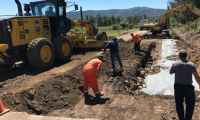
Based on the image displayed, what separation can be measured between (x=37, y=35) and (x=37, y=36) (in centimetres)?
4

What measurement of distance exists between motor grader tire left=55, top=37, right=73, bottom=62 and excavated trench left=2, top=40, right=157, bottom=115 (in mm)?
1458

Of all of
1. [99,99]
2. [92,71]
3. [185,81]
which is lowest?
[99,99]

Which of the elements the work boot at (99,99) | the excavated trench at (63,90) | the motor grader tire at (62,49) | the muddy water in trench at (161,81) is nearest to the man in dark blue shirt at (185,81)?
the work boot at (99,99)

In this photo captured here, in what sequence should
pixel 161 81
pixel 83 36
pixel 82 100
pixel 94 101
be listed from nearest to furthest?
1. pixel 94 101
2. pixel 82 100
3. pixel 161 81
4. pixel 83 36

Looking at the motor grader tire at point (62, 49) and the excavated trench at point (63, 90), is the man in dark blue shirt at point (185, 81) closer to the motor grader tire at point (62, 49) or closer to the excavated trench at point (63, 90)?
the excavated trench at point (63, 90)

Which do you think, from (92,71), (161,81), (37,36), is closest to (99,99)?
(92,71)

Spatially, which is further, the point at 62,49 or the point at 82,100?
the point at 62,49

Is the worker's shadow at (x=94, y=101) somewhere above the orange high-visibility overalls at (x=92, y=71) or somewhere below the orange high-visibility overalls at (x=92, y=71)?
below

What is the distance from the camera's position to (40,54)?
14.6m

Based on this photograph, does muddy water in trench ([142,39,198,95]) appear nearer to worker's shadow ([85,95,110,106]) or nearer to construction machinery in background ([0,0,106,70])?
worker's shadow ([85,95,110,106])

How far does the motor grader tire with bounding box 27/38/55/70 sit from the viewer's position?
14.3 meters

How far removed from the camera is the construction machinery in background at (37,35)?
1392cm

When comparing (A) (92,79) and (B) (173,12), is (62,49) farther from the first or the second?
(B) (173,12)

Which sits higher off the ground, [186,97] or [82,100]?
[186,97]
